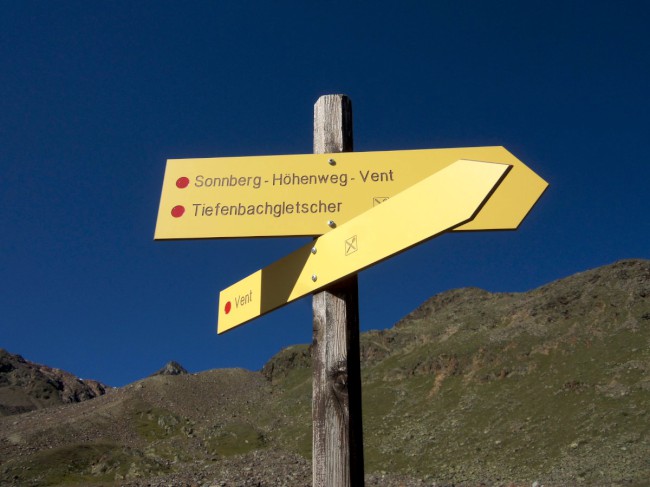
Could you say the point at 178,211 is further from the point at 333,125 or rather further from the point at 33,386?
the point at 33,386

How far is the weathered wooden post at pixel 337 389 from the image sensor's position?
9.09 ft

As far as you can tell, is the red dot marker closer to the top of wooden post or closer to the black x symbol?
the top of wooden post

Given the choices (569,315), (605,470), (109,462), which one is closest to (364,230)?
(605,470)

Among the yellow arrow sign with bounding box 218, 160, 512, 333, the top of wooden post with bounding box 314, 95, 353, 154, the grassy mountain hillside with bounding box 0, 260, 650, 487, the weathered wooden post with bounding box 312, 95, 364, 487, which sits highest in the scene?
the grassy mountain hillside with bounding box 0, 260, 650, 487

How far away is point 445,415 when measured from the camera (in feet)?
215

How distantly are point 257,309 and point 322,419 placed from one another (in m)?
0.77

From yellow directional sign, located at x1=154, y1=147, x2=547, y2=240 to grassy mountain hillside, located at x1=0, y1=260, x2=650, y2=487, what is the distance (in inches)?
1255

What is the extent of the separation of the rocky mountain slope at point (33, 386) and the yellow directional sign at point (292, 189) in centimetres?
15630

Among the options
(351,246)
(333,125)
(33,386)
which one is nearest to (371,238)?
(351,246)

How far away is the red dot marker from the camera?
3.43m

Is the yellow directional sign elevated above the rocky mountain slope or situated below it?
below

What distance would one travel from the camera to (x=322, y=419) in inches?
113

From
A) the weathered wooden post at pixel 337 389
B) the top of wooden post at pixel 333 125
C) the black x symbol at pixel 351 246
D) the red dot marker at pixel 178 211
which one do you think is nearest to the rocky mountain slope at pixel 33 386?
the red dot marker at pixel 178 211

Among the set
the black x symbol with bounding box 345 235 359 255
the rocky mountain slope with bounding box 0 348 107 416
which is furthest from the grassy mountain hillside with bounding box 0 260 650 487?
the rocky mountain slope with bounding box 0 348 107 416
